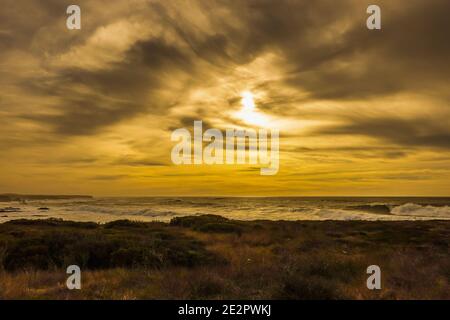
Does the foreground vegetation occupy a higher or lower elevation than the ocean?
higher

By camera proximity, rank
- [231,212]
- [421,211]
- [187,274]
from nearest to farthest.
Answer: [187,274] < [231,212] < [421,211]

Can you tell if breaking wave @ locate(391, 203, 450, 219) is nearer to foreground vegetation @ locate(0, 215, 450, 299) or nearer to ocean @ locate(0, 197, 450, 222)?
ocean @ locate(0, 197, 450, 222)

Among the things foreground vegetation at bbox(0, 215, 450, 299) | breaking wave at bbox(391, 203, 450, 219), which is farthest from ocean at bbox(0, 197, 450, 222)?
foreground vegetation at bbox(0, 215, 450, 299)

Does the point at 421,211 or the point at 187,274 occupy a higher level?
the point at 187,274

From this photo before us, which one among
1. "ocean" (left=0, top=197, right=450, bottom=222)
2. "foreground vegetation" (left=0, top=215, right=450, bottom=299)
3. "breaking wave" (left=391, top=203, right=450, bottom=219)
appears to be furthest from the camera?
"breaking wave" (left=391, top=203, right=450, bottom=219)

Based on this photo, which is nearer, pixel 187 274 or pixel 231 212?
pixel 187 274

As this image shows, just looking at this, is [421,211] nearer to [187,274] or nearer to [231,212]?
[231,212]

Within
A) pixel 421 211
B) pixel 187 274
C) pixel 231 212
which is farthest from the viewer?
pixel 421 211

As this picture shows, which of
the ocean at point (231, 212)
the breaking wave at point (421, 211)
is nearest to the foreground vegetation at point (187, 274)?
the ocean at point (231, 212)

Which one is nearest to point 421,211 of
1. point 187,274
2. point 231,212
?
point 231,212
